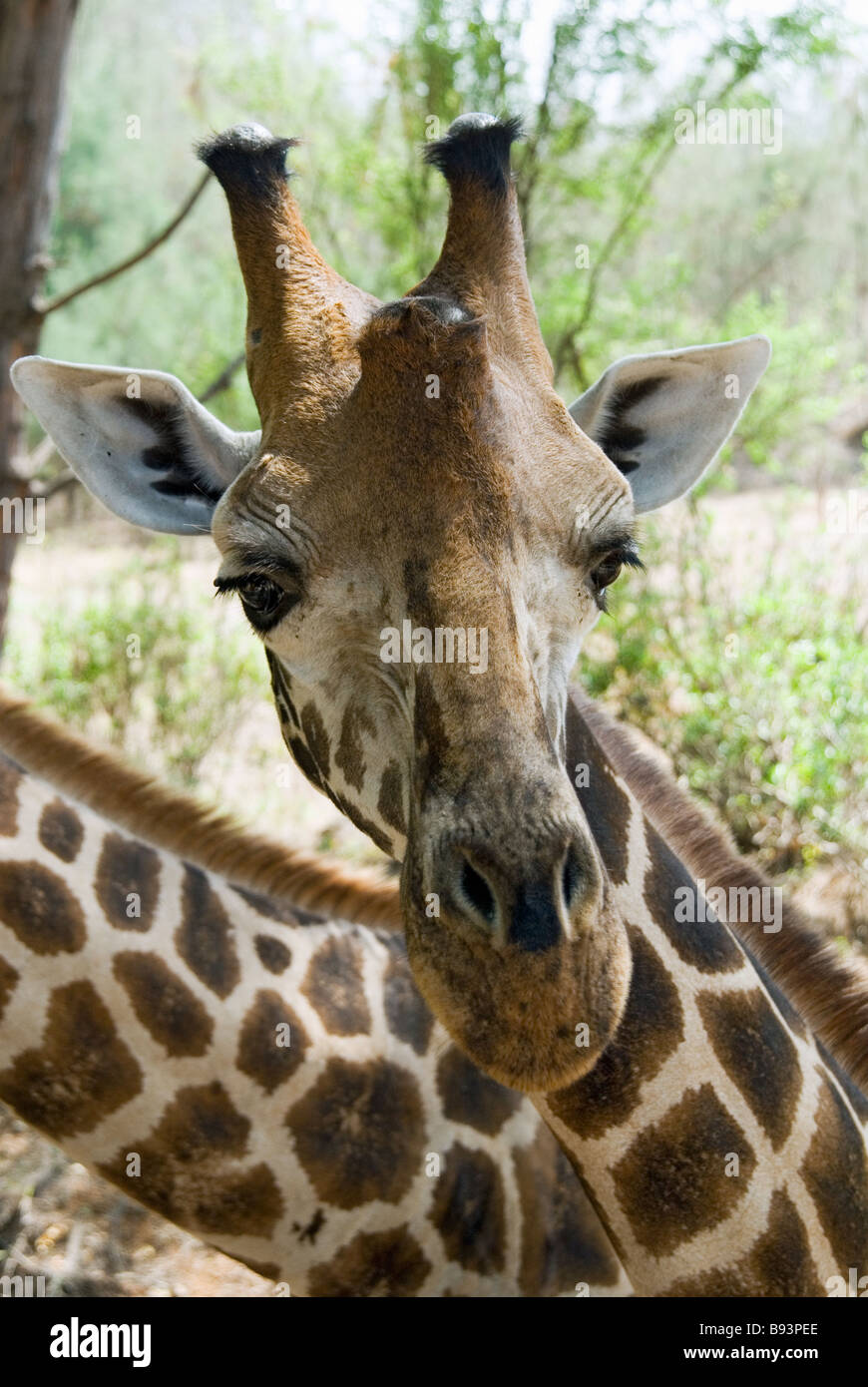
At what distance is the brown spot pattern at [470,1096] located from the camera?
154 inches

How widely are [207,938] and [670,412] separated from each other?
1.98m

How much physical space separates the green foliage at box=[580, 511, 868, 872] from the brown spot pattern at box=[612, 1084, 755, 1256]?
11.7 feet

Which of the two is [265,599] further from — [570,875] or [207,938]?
[207,938]

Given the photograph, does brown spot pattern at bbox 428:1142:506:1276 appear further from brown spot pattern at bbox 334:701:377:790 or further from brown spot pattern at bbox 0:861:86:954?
brown spot pattern at bbox 334:701:377:790

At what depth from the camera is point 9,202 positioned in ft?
18.5

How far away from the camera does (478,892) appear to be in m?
2.23

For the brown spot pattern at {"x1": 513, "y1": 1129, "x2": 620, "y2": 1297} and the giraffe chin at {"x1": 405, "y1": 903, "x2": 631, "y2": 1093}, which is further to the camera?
the brown spot pattern at {"x1": 513, "y1": 1129, "x2": 620, "y2": 1297}

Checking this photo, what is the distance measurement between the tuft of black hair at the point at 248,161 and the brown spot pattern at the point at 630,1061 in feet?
6.38

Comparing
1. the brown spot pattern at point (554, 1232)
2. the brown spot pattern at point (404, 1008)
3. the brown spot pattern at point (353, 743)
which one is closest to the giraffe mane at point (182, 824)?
the brown spot pattern at point (404, 1008)

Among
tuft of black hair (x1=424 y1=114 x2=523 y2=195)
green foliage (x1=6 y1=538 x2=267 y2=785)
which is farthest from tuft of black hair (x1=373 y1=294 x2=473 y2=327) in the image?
green foliage (x1=6 y1=538 x2=267 y2=785)

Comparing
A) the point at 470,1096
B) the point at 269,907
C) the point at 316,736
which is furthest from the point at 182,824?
the point at 316,736

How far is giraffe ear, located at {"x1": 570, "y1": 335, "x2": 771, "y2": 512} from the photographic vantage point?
3178 millimetres
